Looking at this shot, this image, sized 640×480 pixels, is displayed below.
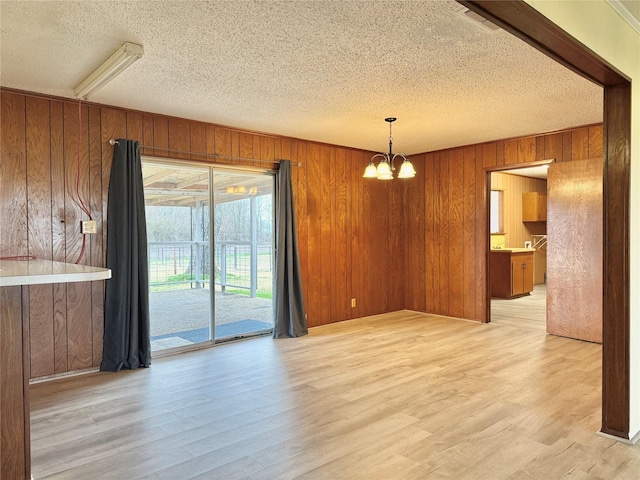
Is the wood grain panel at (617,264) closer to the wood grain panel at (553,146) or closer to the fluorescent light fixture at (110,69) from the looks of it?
the wood grain panel at (553,146)

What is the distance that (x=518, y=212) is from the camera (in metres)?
9.93

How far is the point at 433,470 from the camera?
7.62ft

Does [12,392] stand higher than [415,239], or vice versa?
[415,239]

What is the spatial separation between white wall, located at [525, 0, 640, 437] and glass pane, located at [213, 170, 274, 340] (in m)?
3.79

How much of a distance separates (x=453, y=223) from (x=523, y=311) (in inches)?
80.2

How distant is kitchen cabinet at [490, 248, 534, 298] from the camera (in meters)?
8.16

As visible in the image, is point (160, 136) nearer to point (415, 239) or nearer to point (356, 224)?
point (356, 224)

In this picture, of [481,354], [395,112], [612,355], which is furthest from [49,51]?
[481,354]

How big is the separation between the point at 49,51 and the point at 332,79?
2.02 meters

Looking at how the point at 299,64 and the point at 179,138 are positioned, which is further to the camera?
the point at 179,138

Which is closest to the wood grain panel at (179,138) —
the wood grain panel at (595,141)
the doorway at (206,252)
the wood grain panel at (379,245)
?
the doorway at (206,252)

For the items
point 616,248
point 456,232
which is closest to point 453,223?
point 456,232

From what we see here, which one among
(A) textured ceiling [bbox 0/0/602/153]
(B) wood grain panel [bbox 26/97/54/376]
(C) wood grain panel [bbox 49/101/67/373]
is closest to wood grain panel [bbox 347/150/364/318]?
(A) textured ceiling [bbox 0/0/602/153]

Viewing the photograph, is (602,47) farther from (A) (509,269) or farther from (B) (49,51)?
(A) (509,269)
